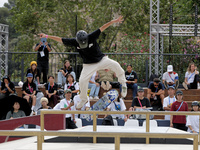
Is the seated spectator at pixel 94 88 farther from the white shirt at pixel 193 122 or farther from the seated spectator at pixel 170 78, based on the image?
the white shirt at pixel 193 122

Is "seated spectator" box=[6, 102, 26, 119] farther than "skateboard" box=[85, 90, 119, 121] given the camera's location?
Yes

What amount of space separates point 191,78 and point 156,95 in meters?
2.10

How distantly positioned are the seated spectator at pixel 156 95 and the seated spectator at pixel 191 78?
67.9 inches

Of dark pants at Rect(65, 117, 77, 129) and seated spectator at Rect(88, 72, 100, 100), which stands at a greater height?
seated spectator at Rect(88, 72, 100, 100)

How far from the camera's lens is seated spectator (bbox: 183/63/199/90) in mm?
13484

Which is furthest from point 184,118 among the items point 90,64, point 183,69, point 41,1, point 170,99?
point 41,1

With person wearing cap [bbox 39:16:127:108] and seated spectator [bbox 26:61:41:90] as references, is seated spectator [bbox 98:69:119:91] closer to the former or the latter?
seated spectator [bbox 26:61:41:90]

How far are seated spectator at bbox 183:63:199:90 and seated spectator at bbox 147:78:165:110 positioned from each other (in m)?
1.72

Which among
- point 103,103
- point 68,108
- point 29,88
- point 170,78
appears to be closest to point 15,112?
point 68,108

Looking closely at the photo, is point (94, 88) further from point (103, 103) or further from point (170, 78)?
point (103, 103)

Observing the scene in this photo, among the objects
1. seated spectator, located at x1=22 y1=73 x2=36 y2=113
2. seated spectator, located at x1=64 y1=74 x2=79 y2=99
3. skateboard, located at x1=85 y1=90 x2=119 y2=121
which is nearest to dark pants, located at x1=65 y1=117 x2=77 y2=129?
skateboard, located at x1=85 y1=90 x2=119 y2=121

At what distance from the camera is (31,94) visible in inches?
484

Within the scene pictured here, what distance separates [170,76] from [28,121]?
253 inches

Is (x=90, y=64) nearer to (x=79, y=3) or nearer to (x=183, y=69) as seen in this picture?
(x=183, y=69)
